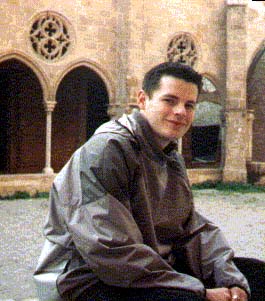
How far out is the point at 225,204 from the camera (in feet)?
35.6

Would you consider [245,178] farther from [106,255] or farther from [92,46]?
[106,255]

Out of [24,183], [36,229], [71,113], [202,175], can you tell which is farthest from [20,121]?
[36,229]

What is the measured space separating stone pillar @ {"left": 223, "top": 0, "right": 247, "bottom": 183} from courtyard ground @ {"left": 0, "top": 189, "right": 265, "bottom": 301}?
58.9 inches

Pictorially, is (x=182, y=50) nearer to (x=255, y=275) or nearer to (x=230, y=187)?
(x=230, y=187)

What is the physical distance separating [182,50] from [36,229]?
7965 mm

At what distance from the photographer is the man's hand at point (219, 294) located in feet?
6.97

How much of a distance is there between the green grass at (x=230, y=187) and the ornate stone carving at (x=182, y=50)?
10.8 ft

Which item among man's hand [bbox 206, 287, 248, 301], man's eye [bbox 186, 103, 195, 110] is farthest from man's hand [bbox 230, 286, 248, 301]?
man's eye [bbox 186, 103, 195, 110]

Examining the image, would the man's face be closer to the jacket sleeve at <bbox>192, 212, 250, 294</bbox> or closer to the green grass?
the jacket sleeve at <bbox>192, 212, 250, 294</bbox>

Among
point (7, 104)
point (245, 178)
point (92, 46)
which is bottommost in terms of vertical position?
point (245, 178)

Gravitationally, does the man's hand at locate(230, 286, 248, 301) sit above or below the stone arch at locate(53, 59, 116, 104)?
below

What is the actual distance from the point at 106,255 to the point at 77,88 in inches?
542

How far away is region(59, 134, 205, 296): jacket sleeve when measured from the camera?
6.47ft

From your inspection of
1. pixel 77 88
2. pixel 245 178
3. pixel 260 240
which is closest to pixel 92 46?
pixel 77 88
